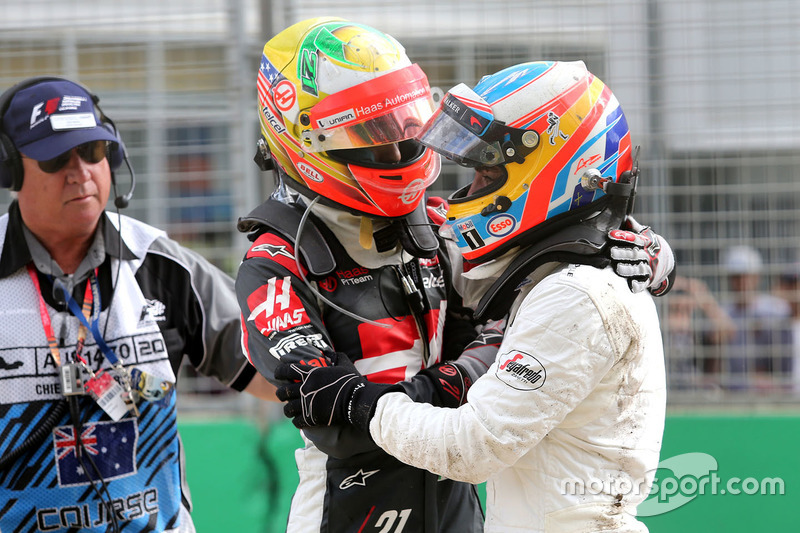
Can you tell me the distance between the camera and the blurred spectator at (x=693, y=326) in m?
4.39

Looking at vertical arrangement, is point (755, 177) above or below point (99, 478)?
above

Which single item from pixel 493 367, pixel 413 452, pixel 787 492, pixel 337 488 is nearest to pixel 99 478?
pixel 337 488

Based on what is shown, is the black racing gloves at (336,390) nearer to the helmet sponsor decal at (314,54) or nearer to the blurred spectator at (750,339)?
the helmet sponsor decal at (314,54)

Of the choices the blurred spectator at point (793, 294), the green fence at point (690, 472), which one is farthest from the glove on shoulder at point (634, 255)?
the blurred spectator at point (793, 294)

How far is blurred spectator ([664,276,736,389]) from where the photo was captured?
4.39 metres

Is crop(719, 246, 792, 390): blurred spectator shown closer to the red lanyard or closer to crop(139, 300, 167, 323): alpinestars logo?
crop(139, 300, 167, 323): alpinestars logo

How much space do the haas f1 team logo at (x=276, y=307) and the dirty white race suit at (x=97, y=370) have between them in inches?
28.5

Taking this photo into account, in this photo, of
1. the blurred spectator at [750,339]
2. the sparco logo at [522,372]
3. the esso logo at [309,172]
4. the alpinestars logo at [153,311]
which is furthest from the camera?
the blurred spectator at [750,339]

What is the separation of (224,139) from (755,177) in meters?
2.56

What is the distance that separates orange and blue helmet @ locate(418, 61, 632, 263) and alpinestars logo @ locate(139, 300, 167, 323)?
1.19 m

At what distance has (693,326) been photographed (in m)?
4.39

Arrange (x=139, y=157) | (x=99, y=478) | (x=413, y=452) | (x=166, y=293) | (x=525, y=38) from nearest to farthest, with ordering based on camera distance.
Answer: (x=413, y=452) → (x=99, y=478) → (x=166, y=293) → (x=525, y=38) → (x=139, y=157)

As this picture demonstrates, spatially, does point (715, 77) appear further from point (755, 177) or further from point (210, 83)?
point (210, 83)

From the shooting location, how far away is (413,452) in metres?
2.03
